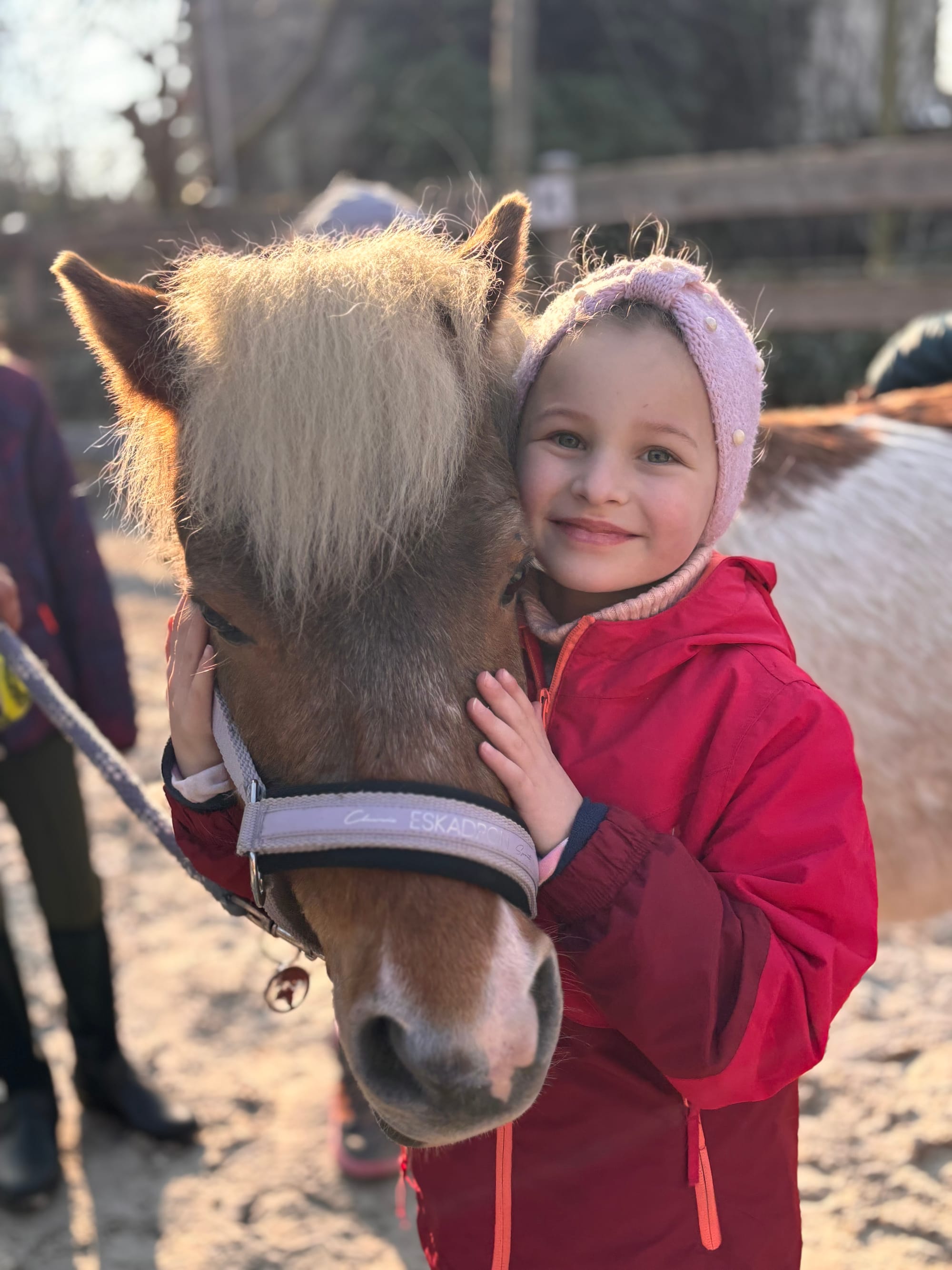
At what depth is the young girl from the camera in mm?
1069

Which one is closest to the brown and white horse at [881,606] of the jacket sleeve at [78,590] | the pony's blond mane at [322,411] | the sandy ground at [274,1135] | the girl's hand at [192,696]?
the sandy ground at [274,1135]

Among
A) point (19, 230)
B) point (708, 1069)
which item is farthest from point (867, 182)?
point (19, 230)

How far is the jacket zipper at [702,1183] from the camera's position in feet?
4.07

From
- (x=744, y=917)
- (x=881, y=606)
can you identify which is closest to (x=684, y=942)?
(x=744, y=917)

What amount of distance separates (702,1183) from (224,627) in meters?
0.97

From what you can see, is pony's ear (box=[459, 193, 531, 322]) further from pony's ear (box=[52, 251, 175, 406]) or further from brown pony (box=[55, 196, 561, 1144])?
pony's ear (box=[52, 251, 175, 406])

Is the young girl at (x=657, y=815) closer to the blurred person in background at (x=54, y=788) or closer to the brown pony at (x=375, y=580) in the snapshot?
the brown pony at (x=375, y=580)

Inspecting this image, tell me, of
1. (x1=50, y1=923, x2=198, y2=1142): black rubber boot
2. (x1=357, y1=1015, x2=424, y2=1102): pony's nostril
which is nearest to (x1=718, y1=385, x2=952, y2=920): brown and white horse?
(x1=357, y1=1015, x2=424, y2=1102): pony's nostril

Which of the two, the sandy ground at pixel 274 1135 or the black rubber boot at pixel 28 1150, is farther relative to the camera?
the black rubber boot at pixel 28 1150

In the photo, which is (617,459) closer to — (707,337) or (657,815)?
(707,337)

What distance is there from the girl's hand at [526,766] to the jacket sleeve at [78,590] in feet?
5.68

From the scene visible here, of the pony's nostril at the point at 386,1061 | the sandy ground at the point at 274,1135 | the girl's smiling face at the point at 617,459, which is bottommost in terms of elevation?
the sandy ground at the point at 274,1135

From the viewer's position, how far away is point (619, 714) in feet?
4.06

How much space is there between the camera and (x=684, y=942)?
1.04 metres
